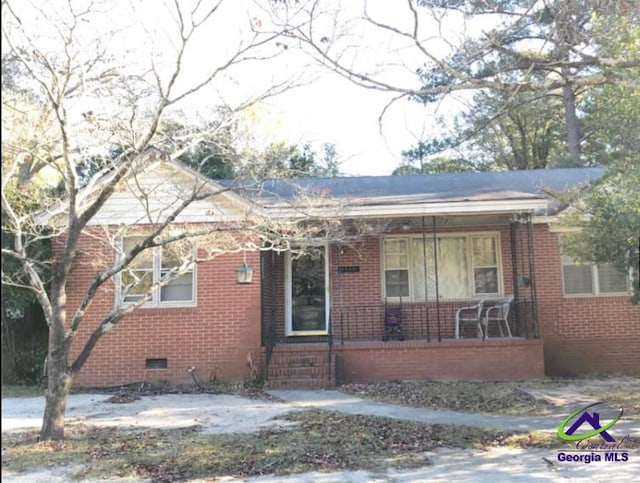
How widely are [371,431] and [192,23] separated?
5.06m

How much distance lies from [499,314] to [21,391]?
9.13 m

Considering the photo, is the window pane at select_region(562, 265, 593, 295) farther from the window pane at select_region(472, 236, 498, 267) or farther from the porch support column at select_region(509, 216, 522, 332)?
the window pane at select_region(472, 236, 498, 267)

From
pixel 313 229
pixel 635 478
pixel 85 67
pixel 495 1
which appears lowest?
pixel 635 478

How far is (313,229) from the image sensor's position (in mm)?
8031

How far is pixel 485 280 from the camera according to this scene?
11.9 meters

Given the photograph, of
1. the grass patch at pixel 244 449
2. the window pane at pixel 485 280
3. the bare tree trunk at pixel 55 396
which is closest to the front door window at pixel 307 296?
the window pane at pixel 485 280

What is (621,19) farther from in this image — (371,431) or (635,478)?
(371,431)

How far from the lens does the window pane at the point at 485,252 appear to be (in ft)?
39.3

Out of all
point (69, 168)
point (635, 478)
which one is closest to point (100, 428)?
point (69, 168)

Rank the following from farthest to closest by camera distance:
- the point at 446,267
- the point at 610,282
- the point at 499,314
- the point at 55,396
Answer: the point at 446,267
the point at 610,282
the point at 499,314
the point at 55,396

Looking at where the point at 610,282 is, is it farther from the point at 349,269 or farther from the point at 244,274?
the point at 244,274

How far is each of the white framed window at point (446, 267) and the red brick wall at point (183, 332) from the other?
3098 mm

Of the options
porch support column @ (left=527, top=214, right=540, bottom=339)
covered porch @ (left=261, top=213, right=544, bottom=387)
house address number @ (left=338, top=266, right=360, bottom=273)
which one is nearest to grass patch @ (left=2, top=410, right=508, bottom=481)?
covered porch @ (left=261, top=213, right=544, bottom=387)

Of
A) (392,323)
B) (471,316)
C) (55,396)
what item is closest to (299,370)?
(392,323)
